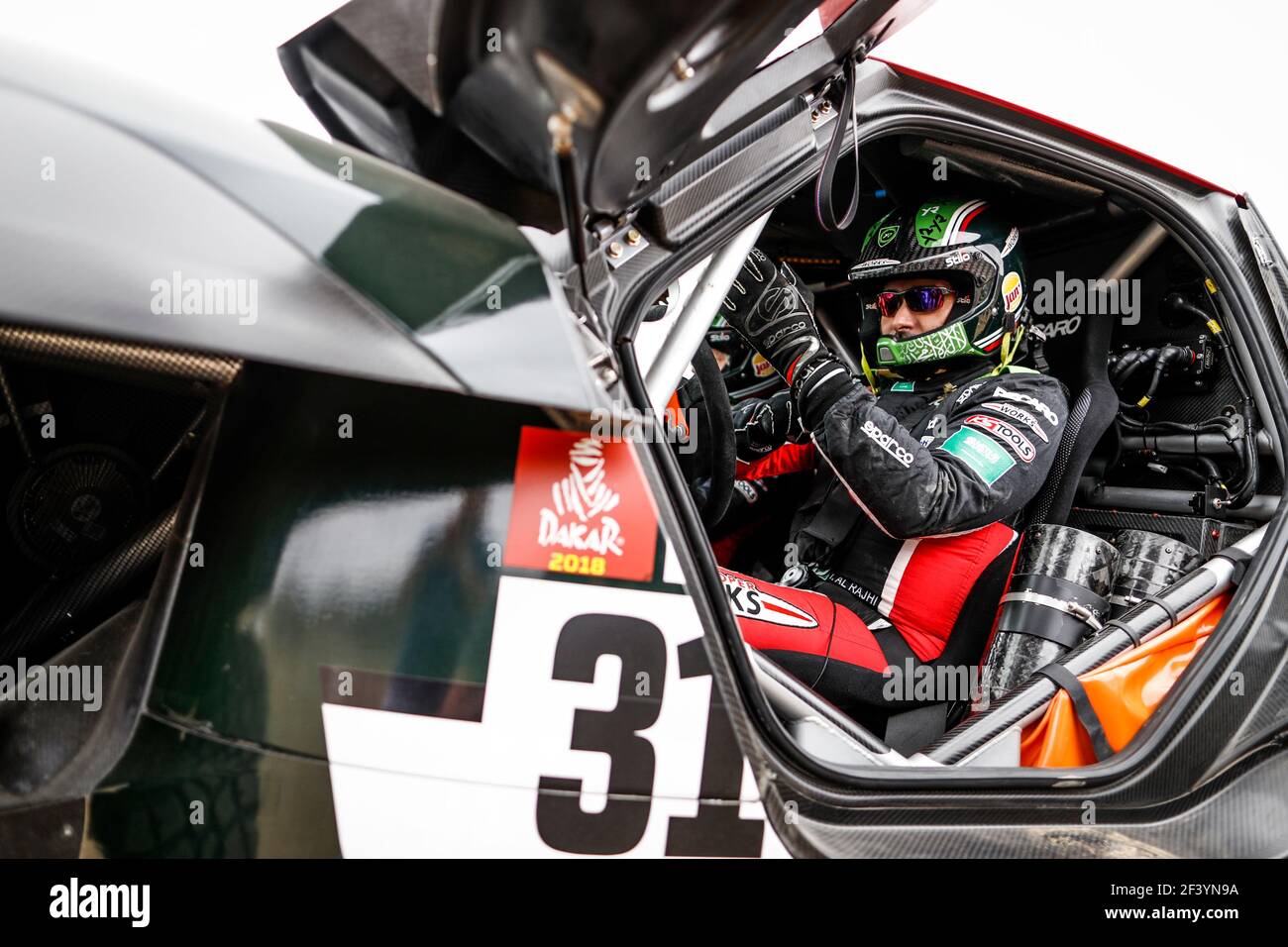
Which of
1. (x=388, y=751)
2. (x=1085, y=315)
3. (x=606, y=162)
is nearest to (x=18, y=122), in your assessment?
(x=606, y=162)

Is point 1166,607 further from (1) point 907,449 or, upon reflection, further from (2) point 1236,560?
(1) point 907,449

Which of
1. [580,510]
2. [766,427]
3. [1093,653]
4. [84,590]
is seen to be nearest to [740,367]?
[766,427]

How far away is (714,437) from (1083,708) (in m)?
0.80

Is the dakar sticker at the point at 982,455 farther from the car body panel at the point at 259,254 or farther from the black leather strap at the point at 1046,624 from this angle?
the car body panel at the point at 259,254

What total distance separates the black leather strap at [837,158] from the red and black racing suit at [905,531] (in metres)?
0.56

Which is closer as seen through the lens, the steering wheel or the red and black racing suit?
the steering wheel

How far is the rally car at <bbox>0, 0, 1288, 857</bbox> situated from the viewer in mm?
773

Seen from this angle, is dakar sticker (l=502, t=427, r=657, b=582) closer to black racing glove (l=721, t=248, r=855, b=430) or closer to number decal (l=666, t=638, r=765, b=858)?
number decal (l=666, t=638, r=765, b=858)

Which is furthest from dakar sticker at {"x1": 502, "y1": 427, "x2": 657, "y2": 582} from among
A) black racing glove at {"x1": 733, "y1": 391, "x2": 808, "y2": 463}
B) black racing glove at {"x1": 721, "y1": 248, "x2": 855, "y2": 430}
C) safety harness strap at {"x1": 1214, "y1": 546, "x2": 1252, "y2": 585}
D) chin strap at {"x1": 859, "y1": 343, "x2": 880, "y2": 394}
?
chin strap at {"x1": 859, "y1": 343, "x2": 880, "y2": 394}

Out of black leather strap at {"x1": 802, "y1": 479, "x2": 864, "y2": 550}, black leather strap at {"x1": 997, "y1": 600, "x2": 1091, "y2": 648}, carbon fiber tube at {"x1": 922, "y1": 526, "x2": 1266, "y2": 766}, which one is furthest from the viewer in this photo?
black leather strap at {"x1": 802, "y1": 479, "x2": 864, "y2": 550}

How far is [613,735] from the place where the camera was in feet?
3.04

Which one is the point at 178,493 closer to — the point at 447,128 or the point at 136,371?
the point at 136,371

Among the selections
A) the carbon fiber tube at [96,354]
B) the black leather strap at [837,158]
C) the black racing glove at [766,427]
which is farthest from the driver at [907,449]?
the carbon fiber tube at [96,354]
